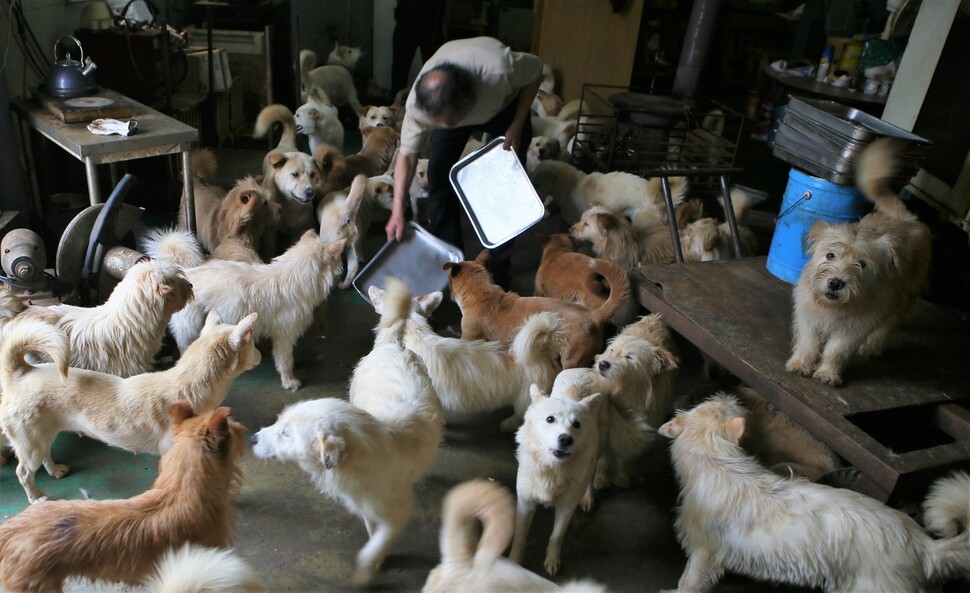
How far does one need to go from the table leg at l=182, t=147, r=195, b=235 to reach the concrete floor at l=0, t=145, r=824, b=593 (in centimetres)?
134

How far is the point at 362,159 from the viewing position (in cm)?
577

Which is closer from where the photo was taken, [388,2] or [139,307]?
[139,307]

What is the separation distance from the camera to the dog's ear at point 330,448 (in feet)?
7.18

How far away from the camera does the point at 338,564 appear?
270cm

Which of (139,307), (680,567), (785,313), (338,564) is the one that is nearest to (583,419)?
(680,567)

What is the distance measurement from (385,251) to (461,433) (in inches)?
56.8

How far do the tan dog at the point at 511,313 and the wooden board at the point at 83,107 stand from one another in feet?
8.02

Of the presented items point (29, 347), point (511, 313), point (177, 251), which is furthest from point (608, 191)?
point (29, 347)

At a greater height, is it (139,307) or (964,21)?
(964,21)

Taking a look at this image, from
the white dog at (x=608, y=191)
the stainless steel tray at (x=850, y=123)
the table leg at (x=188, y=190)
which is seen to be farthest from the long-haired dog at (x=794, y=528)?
the table leg at (x=188, y=190)

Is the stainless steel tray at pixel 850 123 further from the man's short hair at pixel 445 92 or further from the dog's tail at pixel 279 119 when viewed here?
the dog's tail at pixel 279 119

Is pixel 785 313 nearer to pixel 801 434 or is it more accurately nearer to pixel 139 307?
pixel 801 434

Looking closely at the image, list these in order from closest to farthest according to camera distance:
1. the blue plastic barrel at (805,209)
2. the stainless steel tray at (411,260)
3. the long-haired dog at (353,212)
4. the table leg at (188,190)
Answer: the blue plastic barrel at (805,209) → the table leg at (188,190) → the stainless steel tray at (411,260) → the long-haired dog at (353,212)

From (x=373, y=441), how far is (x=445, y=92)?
7.10ft
